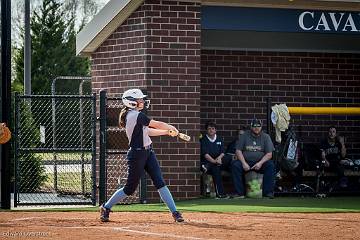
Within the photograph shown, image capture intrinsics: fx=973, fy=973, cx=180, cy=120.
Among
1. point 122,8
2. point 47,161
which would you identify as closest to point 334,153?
point 122,8

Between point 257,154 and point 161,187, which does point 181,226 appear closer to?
point 161,187

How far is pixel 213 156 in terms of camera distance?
60.5 ft

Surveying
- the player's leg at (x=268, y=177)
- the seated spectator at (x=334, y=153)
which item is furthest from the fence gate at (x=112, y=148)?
the seated spectator at (x=334, y=153)

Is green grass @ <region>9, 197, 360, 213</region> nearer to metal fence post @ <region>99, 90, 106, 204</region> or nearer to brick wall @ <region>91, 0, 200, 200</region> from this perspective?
metal fence post @ <region>99, 90, 106, 204</region>

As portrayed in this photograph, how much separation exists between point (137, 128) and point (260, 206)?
3682mm

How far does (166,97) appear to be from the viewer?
18.0 m

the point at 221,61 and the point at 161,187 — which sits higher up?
the point at 221,61

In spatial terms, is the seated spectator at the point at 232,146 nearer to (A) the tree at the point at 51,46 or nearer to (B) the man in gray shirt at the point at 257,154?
(B) the man in gray shirt at the point at 257,154

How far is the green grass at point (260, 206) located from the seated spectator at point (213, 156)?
654 mm

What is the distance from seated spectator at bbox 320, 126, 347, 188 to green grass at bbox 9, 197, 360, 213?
841 mm

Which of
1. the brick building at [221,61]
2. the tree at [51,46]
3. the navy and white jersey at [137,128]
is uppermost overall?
the tree at [51,46]

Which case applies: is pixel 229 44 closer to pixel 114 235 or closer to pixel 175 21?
pixel 175 21

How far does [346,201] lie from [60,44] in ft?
117

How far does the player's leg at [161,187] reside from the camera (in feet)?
44.4
